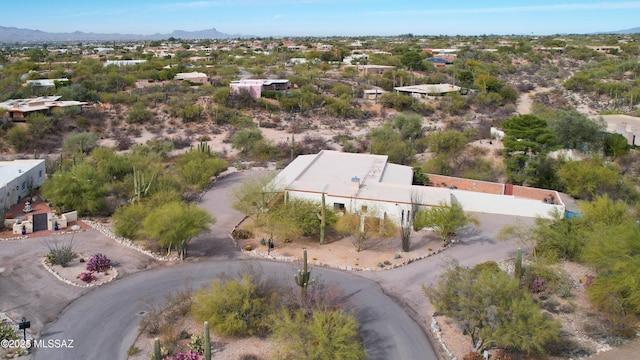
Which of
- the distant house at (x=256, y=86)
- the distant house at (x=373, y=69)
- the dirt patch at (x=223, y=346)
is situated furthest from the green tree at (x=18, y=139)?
the distant house at (x=373, y=69)

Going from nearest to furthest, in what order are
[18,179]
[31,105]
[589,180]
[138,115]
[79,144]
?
[18,179] → [589,180] → [79,144] → [31,105] → [138,115]

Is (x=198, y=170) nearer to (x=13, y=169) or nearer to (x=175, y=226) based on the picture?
(x=13, y=169)

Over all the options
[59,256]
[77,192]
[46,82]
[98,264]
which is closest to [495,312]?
[98,264]

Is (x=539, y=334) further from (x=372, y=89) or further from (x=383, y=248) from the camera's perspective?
(x=372, y=89)

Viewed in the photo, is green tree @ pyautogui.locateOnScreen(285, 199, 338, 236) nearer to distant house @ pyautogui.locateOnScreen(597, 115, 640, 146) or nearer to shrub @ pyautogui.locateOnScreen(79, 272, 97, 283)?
shrub @ pyautogui.locateOnScreen(79, 272, 97, 283)

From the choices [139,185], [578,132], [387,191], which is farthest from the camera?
[578,132]

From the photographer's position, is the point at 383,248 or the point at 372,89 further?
the point at 372,89

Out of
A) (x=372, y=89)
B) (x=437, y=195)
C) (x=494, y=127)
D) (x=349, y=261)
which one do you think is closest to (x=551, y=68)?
(x=372, y=89)
